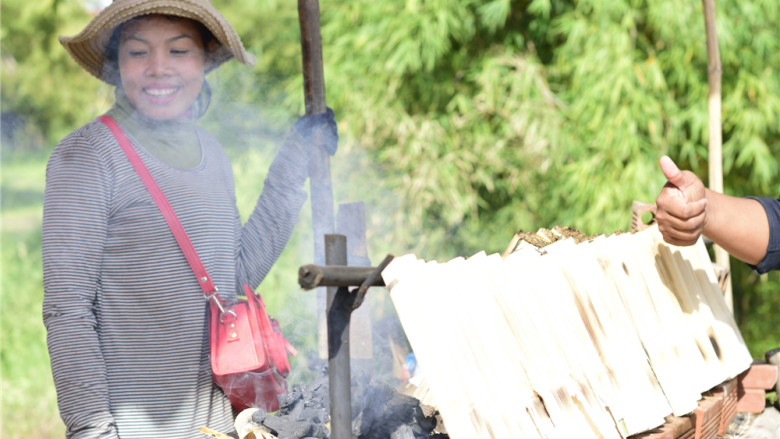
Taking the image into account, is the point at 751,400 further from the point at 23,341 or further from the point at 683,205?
the point at 23,341

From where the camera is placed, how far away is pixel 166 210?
2291 millimetres

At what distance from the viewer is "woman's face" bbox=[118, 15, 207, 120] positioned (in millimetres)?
2367

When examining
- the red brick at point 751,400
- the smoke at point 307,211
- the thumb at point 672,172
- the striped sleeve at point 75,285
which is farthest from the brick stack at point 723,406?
the striped sleeve at point 75,285

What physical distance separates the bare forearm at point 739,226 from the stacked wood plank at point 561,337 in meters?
0.24

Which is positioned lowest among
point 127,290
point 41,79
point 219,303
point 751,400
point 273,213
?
point 751,400

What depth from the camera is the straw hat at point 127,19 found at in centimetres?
234

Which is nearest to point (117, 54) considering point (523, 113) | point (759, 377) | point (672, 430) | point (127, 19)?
point (127, 19)

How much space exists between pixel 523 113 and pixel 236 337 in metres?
3.98

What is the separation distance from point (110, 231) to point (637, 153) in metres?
4.26

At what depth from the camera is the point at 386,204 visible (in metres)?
5.87

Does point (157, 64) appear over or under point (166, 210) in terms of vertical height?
over

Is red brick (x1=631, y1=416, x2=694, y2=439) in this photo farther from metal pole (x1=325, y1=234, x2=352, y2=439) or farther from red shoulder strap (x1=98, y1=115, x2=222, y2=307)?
red shoulder strap (x1=98, y1=115, x2=222, y2=307)

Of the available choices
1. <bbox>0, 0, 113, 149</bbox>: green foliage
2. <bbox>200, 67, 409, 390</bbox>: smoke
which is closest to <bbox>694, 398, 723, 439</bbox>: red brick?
<bbox>200, 67, 409, 390</bbox>: smoke

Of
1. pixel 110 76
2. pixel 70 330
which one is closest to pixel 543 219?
pixel 110 76
